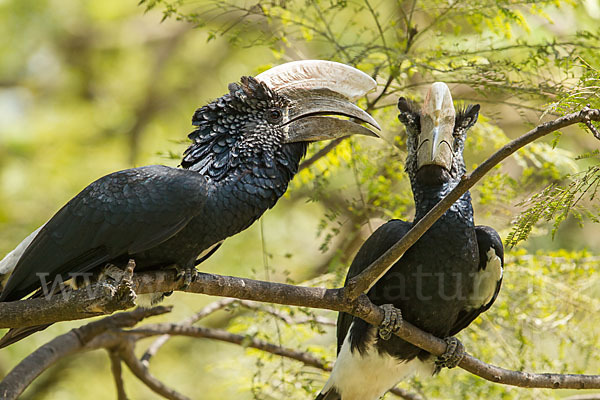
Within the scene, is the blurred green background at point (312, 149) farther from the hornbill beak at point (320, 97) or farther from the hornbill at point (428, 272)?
the hornbill beak at point (320, 97)

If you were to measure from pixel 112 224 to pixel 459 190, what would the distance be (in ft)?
4.67

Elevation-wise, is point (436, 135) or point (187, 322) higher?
point (436, 135)

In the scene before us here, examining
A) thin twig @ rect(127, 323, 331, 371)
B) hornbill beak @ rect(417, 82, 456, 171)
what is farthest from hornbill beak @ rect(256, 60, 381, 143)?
thin twig @ rect(127, 323, 331, 371)

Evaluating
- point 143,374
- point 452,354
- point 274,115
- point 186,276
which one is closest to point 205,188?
point 186,276

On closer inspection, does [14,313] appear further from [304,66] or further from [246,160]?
[304,66]

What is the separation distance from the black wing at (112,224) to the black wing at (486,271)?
1.60 m

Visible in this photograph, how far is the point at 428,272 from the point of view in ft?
12.0

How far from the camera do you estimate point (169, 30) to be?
8.31 metres

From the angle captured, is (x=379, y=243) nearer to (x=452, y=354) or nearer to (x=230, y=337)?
(x=452, y=354)

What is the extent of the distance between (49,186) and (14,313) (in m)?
4.32

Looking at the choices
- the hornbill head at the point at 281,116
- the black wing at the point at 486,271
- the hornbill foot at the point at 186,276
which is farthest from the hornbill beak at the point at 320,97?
the black wing at the point at 486,271

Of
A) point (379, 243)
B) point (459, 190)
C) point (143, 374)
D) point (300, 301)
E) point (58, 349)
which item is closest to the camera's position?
point (459, 190)

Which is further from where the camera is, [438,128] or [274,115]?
[438,128]

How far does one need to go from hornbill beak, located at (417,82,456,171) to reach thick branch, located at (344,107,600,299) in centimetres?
95
